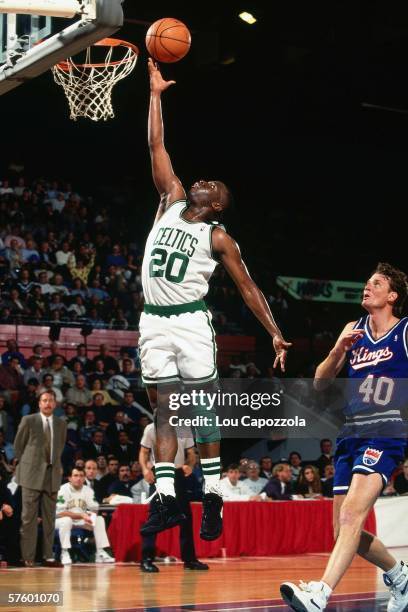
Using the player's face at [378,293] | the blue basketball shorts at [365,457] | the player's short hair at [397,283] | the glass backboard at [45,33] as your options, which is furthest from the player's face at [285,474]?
the glass backboard at [45,33]

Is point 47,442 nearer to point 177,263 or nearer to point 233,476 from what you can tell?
point 233,476

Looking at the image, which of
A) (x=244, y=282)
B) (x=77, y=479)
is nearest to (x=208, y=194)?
(x=244, y=282)

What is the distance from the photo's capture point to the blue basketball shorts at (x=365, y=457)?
259 inches

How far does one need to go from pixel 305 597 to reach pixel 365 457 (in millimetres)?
1081

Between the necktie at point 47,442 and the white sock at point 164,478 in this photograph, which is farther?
the necktie at point 47,442

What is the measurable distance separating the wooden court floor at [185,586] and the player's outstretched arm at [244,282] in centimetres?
272

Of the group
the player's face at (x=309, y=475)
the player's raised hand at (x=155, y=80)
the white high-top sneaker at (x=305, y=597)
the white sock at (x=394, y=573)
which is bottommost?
the player's face at (x=309, y=475)

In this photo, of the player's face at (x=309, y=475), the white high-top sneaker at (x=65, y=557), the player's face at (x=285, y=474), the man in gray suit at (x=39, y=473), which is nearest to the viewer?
the man in gray suit at (x=39, y=473)

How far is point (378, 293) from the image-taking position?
7.02 m

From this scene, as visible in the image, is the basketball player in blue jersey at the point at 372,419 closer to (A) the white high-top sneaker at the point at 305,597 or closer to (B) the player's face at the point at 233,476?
(A) the white high-top sneaker at the point at 305,597

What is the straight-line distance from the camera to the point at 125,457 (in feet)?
48.9

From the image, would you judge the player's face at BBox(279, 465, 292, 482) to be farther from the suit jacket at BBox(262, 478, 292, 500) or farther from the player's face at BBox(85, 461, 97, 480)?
the player's face at BBox(85, 461, 97, 480)

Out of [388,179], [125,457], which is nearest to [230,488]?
[125,457]

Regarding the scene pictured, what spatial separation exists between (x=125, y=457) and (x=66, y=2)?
10.1m
